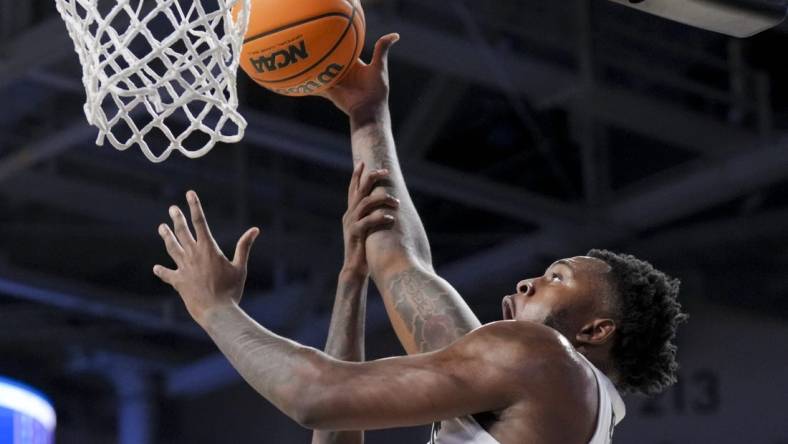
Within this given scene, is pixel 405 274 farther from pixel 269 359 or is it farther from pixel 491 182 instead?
pixel 491 182

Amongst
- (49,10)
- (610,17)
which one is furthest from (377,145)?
(610,17)

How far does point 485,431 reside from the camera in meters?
2.13

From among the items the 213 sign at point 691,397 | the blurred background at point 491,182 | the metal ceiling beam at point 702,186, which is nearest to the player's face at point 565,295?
the blurred background at point 491,182

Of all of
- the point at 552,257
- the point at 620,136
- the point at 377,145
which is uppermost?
the point at 620,136

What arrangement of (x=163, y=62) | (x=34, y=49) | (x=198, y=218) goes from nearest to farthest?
(x=198, y=218) → (x=163, y=62) → (x=34, y=49)

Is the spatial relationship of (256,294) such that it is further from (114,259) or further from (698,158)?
(698,158)

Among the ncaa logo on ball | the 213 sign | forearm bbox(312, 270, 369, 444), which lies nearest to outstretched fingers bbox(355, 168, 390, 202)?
forearm bbox(312, 270, 369, 444)

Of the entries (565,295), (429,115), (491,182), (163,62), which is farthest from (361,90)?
(491,182)

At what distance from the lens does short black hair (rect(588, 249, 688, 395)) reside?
2.38m

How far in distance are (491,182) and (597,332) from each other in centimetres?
479

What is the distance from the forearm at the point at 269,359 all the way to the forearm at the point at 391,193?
0.46m

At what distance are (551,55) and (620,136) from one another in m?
0.82

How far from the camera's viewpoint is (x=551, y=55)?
6.49m

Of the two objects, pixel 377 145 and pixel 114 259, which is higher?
pixel 114 259
